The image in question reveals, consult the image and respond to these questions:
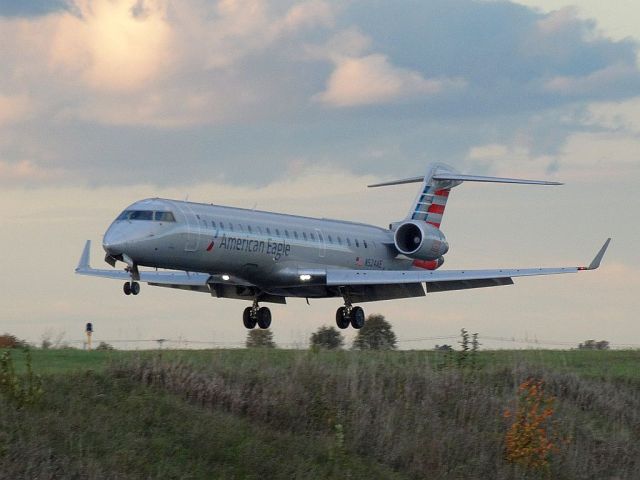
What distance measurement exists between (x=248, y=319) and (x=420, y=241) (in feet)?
23.2

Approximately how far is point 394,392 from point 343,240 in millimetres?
16538

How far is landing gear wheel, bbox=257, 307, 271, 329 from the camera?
3959 cm

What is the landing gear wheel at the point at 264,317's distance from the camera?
3959 cm

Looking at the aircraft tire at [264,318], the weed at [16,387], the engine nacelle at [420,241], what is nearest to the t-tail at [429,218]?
the engine nacelle at [420,241]

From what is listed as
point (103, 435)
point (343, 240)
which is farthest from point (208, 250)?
point (103, 435)

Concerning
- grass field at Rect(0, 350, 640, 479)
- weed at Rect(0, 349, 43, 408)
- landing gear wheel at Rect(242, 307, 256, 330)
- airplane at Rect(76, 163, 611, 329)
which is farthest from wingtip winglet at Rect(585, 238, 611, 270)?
weed at Rect(0, 349, 43, 408)

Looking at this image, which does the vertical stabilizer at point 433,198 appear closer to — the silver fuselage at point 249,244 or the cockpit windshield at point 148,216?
the silver fuselage at point 249,244

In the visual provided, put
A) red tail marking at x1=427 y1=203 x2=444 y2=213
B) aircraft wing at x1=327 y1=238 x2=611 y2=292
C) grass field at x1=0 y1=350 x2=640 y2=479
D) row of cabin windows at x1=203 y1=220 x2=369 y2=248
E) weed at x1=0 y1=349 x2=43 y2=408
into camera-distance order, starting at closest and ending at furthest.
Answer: grass field at x1=0 y1=350 x2=640 y2=479
weed at x1=0 y1=349 x2=43 y2=408
row of cabin windows at x1=203 y1=220 x2=369 y2=248
aircraft wing at x1=327 y1=238 x2=611 y2=292
red tail marking at x1=427 y1=203 x2=444 y2=213

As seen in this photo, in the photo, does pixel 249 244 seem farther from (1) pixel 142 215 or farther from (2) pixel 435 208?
(2) pixel 435 208

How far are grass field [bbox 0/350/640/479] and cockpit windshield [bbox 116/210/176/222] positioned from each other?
19.7 feet

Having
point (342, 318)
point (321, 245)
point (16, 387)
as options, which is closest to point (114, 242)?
point (321, 245)

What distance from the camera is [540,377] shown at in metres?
28.2

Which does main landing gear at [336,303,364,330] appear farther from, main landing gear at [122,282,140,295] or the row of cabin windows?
main landing gear at [122,282,140,295]

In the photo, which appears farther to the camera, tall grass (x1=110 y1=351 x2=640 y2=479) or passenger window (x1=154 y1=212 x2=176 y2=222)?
passenger window (x1=154 y1=212 x2=176 y2=222)
